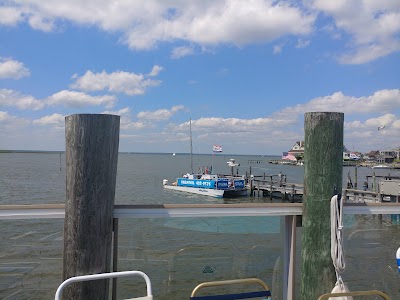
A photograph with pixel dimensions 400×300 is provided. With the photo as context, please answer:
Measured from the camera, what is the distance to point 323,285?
3.21m

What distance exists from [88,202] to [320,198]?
6.29ft

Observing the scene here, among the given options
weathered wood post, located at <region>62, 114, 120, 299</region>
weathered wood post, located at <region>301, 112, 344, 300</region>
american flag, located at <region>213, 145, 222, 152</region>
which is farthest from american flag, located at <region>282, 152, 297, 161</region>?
weathered wood post, located at <region>62, 114, 120, 299</region>

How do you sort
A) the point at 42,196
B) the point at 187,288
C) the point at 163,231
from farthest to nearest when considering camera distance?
the point at 42,196
the point at 163,231
the point at 187,288

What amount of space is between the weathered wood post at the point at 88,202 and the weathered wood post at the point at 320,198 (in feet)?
5.53

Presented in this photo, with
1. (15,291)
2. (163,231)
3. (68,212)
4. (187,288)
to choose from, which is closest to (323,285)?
(187,288)

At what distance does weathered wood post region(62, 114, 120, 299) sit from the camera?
8.85 feet

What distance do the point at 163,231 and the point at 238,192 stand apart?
3836 centimetres

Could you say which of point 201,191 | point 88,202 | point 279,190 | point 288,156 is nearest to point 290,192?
point 279,190

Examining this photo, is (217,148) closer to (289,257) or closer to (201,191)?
(201,191)

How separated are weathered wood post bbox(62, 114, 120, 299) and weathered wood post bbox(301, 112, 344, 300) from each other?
→ 168 centimetres

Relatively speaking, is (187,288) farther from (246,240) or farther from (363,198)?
(363,198)

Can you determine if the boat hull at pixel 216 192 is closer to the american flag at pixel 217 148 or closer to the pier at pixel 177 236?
the american flag at pixel 217 148

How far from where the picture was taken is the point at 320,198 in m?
3.23

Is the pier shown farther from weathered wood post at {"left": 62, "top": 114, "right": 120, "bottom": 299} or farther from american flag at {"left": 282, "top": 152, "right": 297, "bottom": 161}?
american flag at {"left": 282, "top": 152, "right": 297, "bottom": 161}
